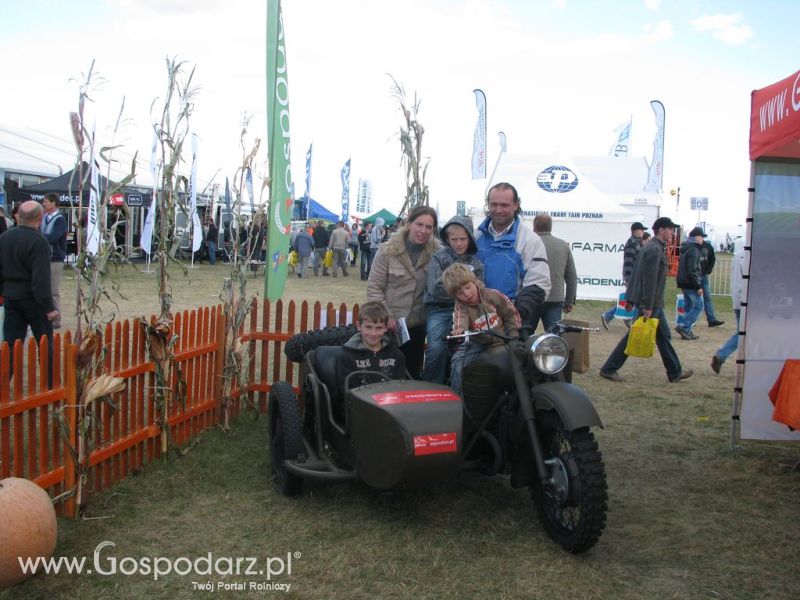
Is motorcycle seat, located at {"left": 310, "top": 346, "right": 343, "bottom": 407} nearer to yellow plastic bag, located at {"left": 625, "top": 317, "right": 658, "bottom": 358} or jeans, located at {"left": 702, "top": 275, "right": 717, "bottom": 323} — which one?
yellow plastic bag, located at {"left": 625, "top": 317, "right": 658, "bottom": 358}

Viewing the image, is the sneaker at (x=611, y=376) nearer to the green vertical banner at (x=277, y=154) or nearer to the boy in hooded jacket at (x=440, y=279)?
the green vertical banner at (x=277, y=154)

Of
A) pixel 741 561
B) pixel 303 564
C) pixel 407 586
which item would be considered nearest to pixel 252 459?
pixel 303 564

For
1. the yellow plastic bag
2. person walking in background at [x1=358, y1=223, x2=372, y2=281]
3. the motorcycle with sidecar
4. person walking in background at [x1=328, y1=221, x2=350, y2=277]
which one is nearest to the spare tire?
the motorcycle with sidecar

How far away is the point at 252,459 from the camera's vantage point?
5113mm

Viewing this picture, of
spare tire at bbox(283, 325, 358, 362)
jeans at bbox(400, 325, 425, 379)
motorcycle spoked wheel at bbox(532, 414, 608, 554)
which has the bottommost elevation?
motorcycle spoked wheel at bbox(532, 414, 608, 554)

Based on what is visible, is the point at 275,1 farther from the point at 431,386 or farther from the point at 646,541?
the point at 646,541

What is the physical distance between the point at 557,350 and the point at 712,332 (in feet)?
33.6

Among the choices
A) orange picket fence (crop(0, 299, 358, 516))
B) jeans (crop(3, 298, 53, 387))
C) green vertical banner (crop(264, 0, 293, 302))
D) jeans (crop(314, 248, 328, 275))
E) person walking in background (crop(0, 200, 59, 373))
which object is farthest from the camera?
jeans (crop(314, 248, 328, 275))

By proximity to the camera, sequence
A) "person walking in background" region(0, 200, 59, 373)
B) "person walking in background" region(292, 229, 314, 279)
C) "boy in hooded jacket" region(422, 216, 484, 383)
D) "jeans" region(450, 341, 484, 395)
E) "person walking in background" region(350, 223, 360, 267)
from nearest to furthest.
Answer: "jeans" region(450, 341, 484, 395), "boy in hooded jacket" region(422, 216, 484, 383), "person walking in background" region(0, 200, 59, 373), "person walking in background" region(292, 229, 314, 279), "person walking in background" region(350, 223, 360, 267)

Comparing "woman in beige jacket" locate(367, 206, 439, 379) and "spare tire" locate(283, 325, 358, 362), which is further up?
"woman in beige jacket" locate(367, 206, 439, 379)

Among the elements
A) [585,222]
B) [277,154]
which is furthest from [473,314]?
[585,222]

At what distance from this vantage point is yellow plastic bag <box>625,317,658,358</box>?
7602 mm

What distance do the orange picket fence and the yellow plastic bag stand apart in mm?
3261

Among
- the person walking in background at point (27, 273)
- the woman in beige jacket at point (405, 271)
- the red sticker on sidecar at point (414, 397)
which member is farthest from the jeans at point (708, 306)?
the person walking in background at point (27, 273)
